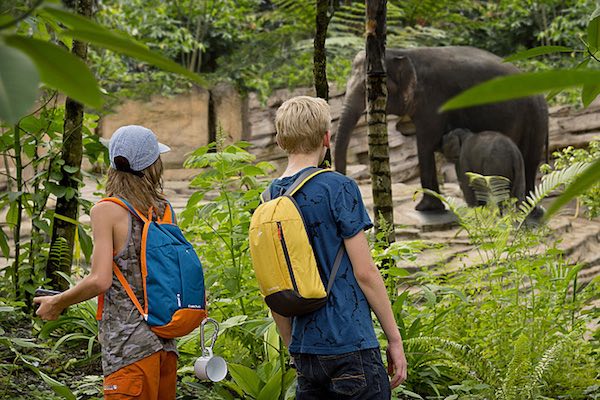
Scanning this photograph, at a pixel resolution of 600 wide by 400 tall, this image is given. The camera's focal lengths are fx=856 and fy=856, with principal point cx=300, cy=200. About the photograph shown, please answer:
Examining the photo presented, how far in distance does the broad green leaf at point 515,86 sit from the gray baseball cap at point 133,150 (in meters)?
2.21

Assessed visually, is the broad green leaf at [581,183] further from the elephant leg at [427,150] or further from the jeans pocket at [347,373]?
the elephant leg at [427,150]

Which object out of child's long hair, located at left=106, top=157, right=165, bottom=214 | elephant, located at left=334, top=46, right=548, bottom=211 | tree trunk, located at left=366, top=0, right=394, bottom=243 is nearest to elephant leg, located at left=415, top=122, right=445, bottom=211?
elephant, located at left=334, top=46, right=548, bottom=211

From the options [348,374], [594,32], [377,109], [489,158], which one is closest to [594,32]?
[594,32]

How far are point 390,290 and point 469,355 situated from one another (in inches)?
23.5

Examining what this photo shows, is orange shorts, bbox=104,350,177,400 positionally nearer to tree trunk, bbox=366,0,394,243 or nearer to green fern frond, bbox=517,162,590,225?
tree trunk, bbox=366,0,394,243

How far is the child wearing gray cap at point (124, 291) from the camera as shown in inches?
105

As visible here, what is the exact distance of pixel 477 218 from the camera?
179 inches

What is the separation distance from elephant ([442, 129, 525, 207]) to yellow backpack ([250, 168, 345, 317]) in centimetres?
722

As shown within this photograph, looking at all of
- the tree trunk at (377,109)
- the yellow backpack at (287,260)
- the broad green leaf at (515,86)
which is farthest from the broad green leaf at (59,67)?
the tree trunk at (377,109)

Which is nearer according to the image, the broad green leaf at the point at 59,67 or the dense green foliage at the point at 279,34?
the broad green leaf at the point at 59,67

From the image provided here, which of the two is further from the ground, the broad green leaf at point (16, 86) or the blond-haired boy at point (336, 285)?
the broad green leaf at point (16, 86)

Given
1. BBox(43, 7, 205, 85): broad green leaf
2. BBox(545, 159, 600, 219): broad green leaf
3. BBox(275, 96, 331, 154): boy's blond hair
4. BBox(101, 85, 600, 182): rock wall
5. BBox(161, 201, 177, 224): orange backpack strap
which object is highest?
BBox(43, 7, 205, 85): broad green leaf

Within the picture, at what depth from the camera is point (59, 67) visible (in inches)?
24.8

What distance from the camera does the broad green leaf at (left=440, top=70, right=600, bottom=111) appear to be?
565mm
